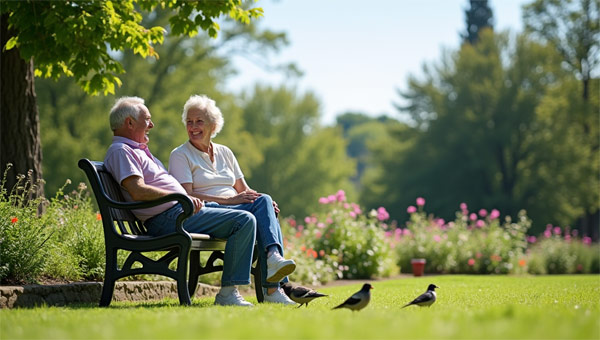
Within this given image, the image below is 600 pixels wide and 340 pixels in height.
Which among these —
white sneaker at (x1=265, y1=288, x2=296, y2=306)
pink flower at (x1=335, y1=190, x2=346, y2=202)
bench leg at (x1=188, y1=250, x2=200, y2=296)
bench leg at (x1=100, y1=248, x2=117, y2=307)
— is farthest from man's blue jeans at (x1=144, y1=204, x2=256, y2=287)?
pink flower at (x1=335, y1=190, x2=346, y2=202)

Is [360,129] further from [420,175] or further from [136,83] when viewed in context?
[136,83]

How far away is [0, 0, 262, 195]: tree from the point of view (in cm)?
707

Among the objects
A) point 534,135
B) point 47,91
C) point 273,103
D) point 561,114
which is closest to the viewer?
point 47,91

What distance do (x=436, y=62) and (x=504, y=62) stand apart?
3587mm

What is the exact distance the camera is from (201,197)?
5844 mm

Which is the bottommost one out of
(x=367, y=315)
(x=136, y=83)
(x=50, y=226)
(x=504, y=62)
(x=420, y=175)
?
(x=367, y=315)

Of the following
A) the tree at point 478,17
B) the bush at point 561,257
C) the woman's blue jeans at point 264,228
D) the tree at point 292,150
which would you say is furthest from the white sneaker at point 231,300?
the tree at point 478,17

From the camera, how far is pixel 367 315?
13.4 ft

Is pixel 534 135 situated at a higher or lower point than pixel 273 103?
lower

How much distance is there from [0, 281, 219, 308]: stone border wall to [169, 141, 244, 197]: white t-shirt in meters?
0.97

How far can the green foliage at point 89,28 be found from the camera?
7.01 m

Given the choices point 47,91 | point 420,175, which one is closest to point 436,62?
point 420,175

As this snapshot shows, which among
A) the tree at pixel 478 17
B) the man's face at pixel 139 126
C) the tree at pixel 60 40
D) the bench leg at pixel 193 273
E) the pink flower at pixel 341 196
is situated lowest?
the bench leg at pixel 193 273

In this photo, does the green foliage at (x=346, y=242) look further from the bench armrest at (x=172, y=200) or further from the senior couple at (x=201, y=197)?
the bench armrest at (x=172, y=200)
